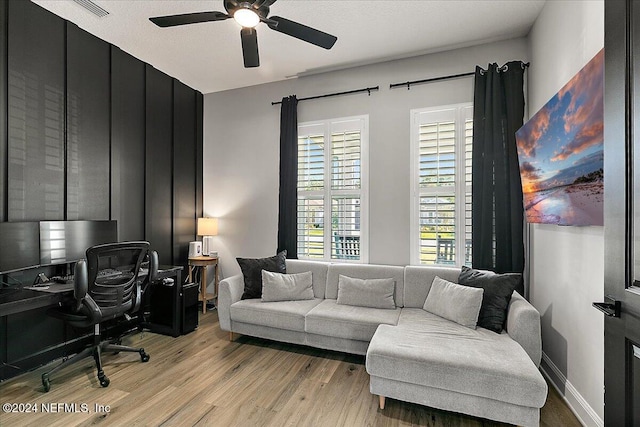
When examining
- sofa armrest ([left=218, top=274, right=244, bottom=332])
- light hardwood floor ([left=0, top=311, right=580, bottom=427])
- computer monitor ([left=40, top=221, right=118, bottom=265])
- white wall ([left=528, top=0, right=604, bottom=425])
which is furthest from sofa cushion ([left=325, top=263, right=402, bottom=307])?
computer monitor ([left=40, top=221, right=118, bottom=265])

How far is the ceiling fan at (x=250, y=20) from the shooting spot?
2.01 meters

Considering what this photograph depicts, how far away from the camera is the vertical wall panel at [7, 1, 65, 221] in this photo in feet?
8.40

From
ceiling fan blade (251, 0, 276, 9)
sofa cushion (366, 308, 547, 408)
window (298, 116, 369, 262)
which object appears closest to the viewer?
sofa cushion (366, 308, 547, 408)

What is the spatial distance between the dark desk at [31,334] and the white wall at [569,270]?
3.67 metres

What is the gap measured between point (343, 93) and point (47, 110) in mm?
2975

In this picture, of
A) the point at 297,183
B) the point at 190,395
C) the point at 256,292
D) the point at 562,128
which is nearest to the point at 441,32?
the point at 562,128

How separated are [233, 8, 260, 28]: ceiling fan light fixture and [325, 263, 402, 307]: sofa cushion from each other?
7.92 feet

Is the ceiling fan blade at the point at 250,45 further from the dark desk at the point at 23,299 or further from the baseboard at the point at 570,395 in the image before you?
the baseboard at the point at 570,395

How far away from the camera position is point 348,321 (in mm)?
2807

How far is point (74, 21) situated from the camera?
2926mm

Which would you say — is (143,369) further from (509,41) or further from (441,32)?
(509,41)

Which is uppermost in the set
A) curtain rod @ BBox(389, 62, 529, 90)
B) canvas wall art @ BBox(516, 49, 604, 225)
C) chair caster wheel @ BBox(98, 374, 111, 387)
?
curtain rod @ BBox(389, 62, 529, 90)

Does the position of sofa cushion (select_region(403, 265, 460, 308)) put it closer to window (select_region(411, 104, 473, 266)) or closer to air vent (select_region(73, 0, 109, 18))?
window (select_region(411, 104, 473, 266))

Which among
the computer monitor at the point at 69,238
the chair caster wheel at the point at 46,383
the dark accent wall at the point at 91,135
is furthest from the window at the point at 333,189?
the chair caster wheel at the point at 46,383
